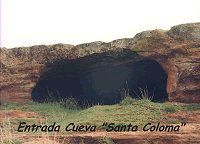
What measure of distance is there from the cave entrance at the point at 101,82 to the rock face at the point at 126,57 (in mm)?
463

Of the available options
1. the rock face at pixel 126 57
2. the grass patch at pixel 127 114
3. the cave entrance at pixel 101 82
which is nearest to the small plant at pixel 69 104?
the cave entrance at pixel 101 82

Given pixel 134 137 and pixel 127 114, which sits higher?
pixel 127 114

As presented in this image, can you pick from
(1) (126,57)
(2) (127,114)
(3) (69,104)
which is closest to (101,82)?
(3) (69,104)

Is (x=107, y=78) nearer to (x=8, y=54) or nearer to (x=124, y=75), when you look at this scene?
(x=124, y=75)

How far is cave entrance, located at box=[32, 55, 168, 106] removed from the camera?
560 inches

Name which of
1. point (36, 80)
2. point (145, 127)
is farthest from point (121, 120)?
point (36, 80)

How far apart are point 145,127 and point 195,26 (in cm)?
401

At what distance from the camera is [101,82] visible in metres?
16.0

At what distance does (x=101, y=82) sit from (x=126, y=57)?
304cm

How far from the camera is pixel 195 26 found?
38.1ft

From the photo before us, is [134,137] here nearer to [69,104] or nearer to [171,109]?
[171,109]

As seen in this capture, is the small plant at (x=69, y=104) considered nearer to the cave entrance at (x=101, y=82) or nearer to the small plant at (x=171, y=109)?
the cave entrance at (x=101, y=82)

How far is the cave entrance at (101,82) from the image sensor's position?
1423cm

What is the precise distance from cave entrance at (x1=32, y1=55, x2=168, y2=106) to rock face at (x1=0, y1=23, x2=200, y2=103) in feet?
1.52
